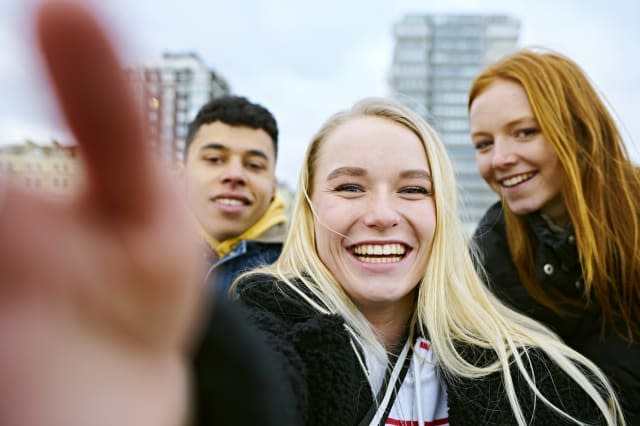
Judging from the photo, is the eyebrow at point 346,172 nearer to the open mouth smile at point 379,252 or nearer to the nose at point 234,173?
the open mouth smile at point 379,252

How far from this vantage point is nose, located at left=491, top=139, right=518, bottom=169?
2.19 meters

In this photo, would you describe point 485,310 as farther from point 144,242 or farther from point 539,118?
point 144,242

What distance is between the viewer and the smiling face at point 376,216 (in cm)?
151

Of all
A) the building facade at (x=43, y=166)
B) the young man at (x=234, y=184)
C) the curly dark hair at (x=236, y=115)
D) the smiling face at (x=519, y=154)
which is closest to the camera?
the building facade at (x=43, y=166)

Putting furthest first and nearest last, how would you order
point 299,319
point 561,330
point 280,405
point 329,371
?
1. point 561,330
2. point 299,319
3. point 329,371
4. point 280,405

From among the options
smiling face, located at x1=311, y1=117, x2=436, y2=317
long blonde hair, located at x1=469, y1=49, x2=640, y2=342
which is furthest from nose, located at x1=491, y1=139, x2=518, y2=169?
smiling face, located at x1=311, y1=117, x2=436, y2=317

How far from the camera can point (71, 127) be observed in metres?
0.34

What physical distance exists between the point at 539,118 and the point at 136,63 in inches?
80.2

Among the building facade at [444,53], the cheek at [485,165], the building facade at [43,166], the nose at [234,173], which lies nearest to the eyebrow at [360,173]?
the cheek at [485,165]

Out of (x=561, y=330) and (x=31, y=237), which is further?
(x=561, y=330)

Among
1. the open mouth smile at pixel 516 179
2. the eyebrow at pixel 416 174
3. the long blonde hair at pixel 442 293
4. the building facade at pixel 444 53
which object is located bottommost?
the long blonde hair at pixel 442 293

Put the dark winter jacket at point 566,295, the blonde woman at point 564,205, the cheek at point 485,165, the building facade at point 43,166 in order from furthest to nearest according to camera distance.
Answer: the cheek at point 485,165
the blonde woman at point 564,205
the dark winter jacket at point 566,295
the building facade at point 43,166

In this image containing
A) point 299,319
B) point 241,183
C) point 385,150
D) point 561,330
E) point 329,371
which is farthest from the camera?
point 241,183

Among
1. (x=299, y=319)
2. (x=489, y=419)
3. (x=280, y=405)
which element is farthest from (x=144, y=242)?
(x=489, y=419)
